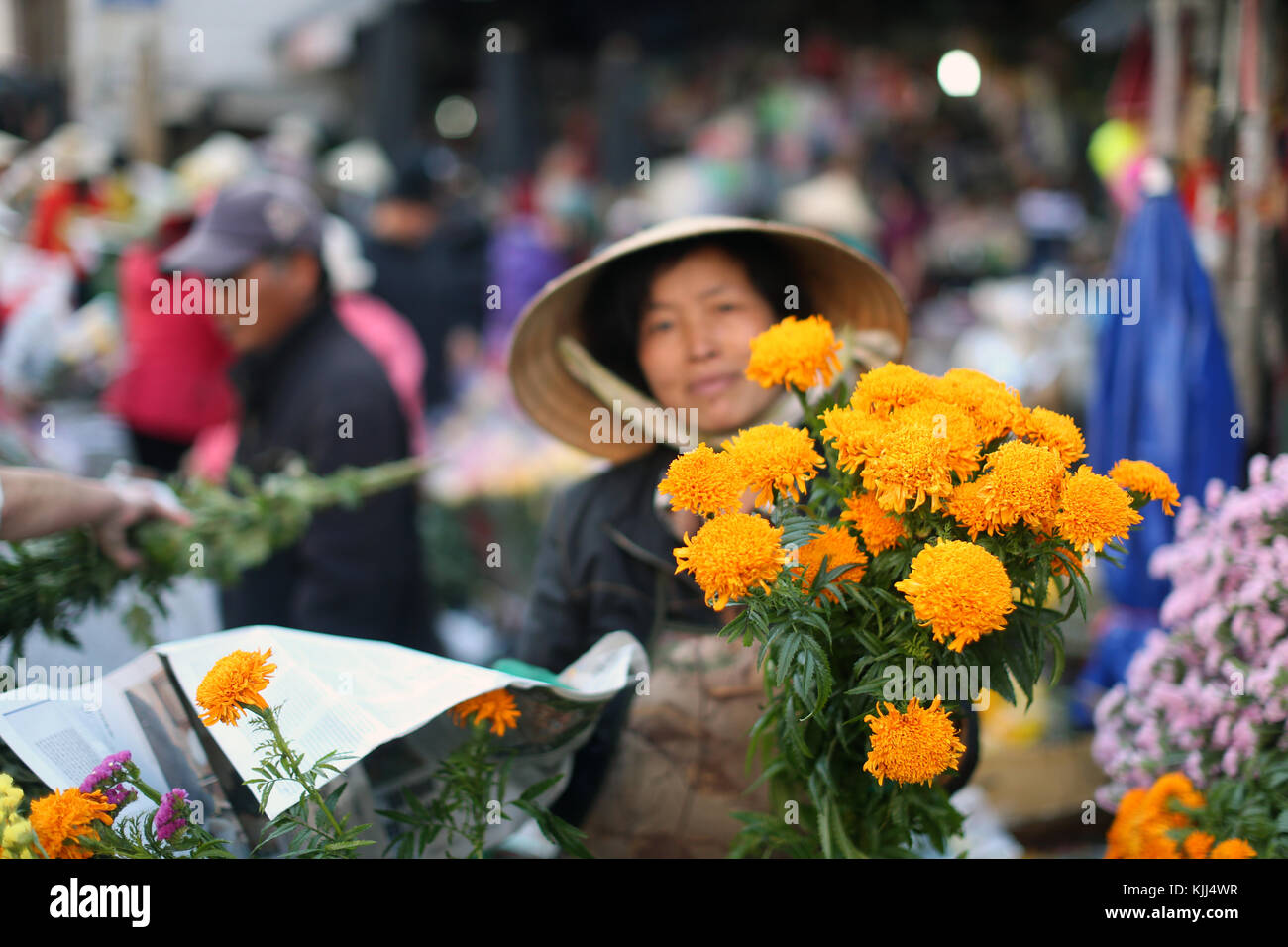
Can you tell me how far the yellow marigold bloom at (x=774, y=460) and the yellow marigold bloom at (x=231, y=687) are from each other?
20.8 inches

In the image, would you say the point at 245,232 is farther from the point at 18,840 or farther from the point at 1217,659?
the point at 1217,659

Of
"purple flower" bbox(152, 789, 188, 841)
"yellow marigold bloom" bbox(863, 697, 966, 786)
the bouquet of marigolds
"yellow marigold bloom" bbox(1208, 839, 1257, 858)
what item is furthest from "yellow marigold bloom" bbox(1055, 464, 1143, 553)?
"purple flower" bbox(152, 789, 188, 841)

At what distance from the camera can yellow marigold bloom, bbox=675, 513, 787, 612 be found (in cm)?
106

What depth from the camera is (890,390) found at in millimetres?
1159

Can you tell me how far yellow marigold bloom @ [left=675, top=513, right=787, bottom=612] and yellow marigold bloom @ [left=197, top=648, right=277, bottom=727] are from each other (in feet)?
1.50

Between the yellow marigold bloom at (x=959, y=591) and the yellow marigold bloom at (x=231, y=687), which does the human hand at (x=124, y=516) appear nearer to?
the yellow marigold bloom at (x=231, y=687)

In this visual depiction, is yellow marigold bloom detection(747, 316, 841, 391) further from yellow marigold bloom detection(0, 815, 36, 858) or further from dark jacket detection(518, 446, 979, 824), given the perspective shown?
yellow marigold bloom detection(0, 815, 36, 858)

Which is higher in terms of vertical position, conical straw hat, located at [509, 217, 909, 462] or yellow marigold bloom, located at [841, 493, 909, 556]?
conical straw hat, located at [509, 217, 909, 462]

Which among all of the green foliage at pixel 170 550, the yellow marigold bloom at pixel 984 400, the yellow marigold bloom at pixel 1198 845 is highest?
the yellow marigold bloom at pixel 984 400

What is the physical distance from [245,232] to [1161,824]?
97.7 inches

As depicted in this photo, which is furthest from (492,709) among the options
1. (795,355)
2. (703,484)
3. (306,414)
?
(306,414)

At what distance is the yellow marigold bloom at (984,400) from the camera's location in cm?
115

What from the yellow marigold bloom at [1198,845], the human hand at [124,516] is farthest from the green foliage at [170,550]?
the yellow marigold bloom at [1198,845]
